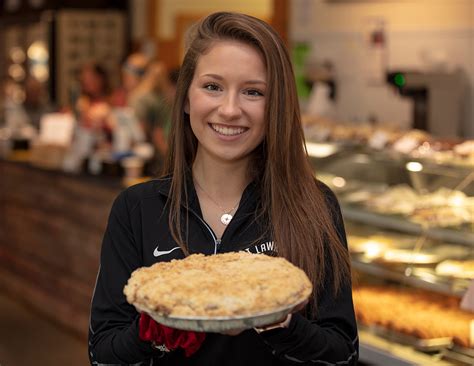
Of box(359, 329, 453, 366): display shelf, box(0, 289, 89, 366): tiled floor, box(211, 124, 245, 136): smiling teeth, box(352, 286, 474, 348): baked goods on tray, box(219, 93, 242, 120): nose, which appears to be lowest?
box(0, 289, 89, 366): tiled floor

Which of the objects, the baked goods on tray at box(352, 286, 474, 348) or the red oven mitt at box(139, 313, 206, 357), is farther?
the baked goods on tray at box(352, 286, 474, 348)

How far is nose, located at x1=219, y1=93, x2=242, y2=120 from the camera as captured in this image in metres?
2.03

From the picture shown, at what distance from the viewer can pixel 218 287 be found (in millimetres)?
1804

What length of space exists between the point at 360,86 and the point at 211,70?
5.44m

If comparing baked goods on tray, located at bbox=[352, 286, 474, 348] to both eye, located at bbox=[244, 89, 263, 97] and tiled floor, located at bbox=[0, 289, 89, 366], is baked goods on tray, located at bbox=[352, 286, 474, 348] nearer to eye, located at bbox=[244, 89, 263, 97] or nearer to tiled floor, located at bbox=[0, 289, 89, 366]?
eye, located at bbox=[244, 89, 263, 97]

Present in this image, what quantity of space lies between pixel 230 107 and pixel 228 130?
0.07 metres

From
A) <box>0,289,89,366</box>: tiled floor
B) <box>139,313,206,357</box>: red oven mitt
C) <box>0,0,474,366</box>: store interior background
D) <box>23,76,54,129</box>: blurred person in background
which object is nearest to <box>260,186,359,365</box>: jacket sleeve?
<box>139,313,206,357</box>: red oven mitt

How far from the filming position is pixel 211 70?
81.7 inches

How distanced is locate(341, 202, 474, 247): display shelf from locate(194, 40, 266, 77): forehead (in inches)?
85.9

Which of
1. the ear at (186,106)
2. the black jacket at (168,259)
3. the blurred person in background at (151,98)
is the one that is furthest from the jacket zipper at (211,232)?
the blurred person in background at (151,98)

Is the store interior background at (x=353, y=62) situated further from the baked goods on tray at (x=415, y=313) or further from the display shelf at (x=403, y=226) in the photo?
the baked goods on tray at (x=415, y=313)

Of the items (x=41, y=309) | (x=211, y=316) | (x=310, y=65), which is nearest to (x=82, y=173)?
(x=41, y=309)

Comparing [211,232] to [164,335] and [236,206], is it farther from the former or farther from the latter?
[164,335]

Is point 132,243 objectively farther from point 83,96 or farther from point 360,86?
point 83,96
